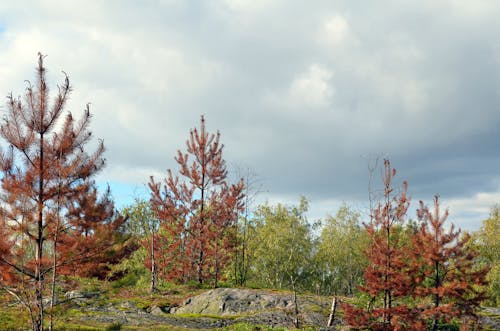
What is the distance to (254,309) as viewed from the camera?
79.0 ft

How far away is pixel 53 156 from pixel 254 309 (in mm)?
13154

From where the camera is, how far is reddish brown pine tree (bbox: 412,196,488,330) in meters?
21.4

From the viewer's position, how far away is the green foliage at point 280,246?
51031 millimetres

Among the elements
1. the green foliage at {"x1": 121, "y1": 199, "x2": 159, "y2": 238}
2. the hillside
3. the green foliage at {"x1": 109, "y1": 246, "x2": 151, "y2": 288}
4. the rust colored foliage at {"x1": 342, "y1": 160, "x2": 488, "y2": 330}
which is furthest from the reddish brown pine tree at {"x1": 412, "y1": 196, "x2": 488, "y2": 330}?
the green foliage at {"x1": 121, "y1": 199, "x2": 159, "y2": 238}

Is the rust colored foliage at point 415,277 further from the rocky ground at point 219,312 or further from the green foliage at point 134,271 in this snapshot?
the green foliage at point 134,271

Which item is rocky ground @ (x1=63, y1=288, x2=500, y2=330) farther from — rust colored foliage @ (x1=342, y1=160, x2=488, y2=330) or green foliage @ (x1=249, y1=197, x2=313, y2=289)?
green foliage @ (x1=249, y1=197, x2=313, y2=289)

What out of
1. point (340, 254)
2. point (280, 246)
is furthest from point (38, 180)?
point (340, 254)

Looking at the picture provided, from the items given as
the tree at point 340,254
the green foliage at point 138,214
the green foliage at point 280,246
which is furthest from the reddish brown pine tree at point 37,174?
the tree at point 340,254

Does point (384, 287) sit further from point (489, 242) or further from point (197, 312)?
point (489, 242)

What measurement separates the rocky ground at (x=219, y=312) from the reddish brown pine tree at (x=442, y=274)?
395 cm

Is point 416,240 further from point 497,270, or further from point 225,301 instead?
point 497,270

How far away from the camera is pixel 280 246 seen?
51031 millimetres

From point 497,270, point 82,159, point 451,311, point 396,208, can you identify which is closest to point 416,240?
point 396,208

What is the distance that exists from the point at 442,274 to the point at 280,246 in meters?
28.3
